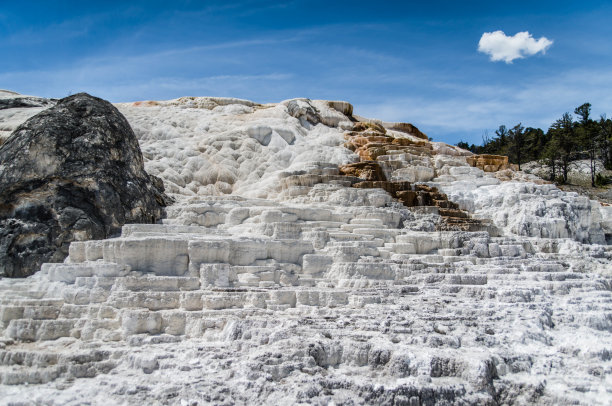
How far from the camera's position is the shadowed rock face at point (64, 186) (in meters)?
12.7

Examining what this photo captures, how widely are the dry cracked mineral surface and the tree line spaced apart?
42.2ft

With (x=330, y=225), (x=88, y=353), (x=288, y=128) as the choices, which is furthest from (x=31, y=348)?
(x=288, y=128)

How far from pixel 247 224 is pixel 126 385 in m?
6.64

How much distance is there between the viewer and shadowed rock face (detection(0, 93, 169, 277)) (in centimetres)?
1270

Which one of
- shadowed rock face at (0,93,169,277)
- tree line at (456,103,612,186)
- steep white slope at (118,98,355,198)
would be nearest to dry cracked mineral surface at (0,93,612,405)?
shadowed rock face at (0,93,169,277)

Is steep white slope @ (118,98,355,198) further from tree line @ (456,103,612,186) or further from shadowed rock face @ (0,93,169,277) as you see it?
tree line @ (456,103,612,186)

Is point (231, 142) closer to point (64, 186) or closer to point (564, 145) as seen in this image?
point (64, 186)

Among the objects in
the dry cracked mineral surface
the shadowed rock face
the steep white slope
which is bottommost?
the dry cracked mineral surface

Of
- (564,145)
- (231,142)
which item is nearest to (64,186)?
(231,142)

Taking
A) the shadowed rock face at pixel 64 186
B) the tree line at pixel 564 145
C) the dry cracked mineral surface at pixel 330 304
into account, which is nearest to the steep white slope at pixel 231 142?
the dry cracked mineral surface at pixel 330 304

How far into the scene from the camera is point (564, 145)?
101 feet

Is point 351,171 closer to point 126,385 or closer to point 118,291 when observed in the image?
point 118,291

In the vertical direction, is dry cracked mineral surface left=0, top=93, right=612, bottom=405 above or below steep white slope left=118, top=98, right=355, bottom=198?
below

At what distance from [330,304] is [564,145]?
24.6 m
